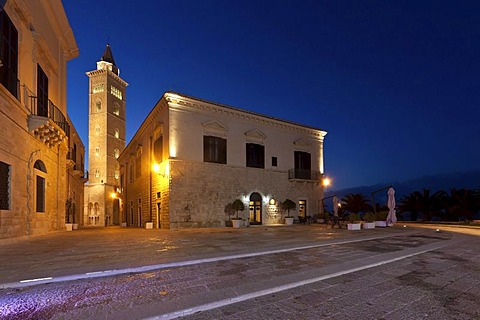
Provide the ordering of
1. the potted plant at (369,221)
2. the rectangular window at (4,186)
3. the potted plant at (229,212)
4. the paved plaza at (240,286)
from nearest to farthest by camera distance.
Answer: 1. the paved plaza at (240,286)
2. the rectangular window at (4,186)
3. the potted plant at (369,221)
4. the potted plant at (229,212)

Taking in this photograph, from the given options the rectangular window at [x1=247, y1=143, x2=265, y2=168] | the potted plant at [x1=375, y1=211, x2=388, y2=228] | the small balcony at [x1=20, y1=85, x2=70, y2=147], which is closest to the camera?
the small balcony at [x1=20, y1=85, x2=70, y2=147]

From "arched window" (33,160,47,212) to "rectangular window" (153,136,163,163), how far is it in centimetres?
725

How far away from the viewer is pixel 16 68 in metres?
10.9

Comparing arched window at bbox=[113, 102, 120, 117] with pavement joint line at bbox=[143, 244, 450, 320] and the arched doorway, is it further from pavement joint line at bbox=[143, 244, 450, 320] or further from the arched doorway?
pavement joint line at bbox=[143, 244, 450, 320]

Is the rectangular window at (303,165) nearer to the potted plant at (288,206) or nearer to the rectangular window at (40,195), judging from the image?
the potted plant at (288,206)

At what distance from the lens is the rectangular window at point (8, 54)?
9664 mm

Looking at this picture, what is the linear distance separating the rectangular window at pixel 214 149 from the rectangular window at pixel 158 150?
10.1 feet

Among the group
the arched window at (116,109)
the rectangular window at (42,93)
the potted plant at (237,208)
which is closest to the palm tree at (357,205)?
the potted plant at (237,208)

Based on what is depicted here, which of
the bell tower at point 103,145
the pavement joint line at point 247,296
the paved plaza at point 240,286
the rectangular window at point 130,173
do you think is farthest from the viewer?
the bell tower at point 103,145

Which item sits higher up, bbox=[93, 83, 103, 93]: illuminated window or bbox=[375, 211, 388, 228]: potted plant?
bbox=[93, 83, 103, 93]: illuminated window

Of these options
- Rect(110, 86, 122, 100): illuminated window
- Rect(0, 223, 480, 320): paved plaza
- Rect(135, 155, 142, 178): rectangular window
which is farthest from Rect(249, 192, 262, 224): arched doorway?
Rect(110, 86, 122, 100): illuminated window

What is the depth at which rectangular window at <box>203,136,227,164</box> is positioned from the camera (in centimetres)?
1989

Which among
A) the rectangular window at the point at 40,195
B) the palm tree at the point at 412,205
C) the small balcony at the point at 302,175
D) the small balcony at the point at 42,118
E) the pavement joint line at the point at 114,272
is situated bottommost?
the palm tree at the point at 412,205

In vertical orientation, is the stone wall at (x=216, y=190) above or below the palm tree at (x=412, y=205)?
above
